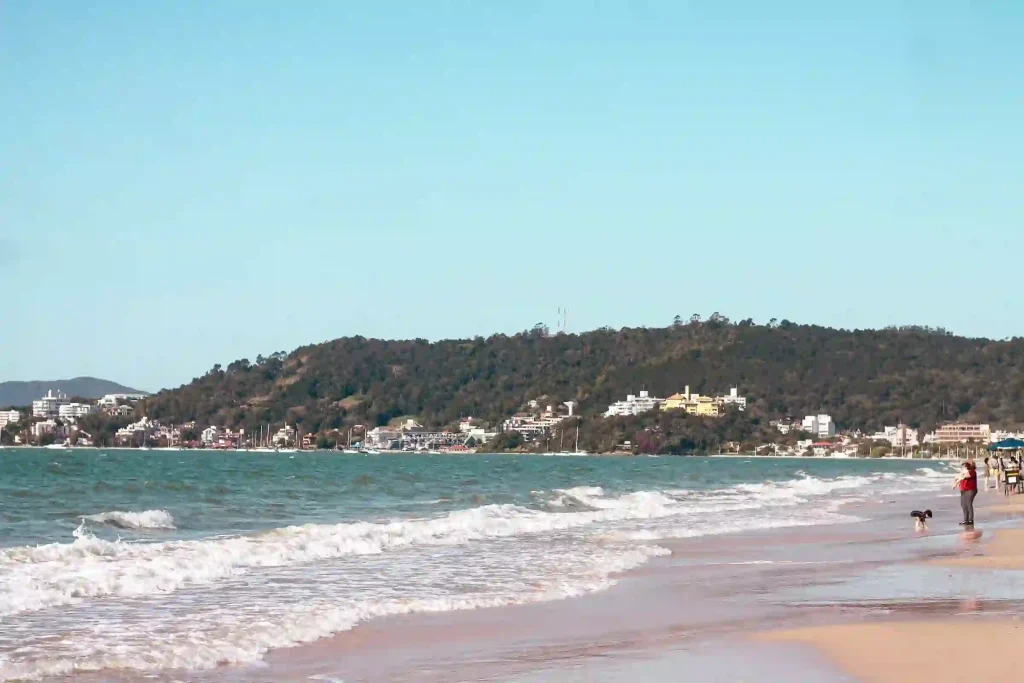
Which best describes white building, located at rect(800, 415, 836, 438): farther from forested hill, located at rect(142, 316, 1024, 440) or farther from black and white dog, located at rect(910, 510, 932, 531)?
black and white dog, located at rect(910, 510, 932, 531)

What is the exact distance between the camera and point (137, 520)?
2572 centimetres

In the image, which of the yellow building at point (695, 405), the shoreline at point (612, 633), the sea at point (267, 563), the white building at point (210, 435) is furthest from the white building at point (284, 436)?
the shoreline at point (612, 633)

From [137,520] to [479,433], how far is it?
147m

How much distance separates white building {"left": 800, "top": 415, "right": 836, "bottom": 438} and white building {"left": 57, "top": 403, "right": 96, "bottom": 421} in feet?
305

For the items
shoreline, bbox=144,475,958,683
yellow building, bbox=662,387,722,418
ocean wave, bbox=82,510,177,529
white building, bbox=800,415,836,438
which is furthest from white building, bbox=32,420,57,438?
shoreline, bbox=144,475,958,683

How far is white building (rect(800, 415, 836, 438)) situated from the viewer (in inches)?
6841

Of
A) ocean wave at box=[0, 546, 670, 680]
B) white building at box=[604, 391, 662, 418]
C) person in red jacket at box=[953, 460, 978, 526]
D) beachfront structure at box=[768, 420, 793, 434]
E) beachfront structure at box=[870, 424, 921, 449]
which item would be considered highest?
white building at box=[604, 391, 662, 418]

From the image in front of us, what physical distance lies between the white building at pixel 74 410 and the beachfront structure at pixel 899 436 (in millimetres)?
102917

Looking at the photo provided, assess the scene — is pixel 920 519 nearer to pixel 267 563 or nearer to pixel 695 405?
pixel 267 563

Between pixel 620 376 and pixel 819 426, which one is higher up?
pixel 620 376

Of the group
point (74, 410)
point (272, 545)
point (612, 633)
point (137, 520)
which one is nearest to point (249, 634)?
point (612, 633)

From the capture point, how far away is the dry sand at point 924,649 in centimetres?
920

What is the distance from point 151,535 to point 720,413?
495ft

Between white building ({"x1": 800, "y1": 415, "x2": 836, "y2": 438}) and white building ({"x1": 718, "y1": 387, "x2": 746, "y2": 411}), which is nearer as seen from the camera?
white building ({"x1": 800, "y1": 415, "x2": 836, "y2": 438})
